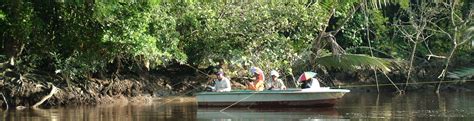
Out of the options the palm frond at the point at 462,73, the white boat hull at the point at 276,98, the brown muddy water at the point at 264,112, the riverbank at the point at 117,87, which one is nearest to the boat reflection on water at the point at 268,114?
the brown muddy water at the point at 264,112

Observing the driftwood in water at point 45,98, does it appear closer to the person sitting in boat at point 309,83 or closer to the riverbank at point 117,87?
the riverbank at point 117,87

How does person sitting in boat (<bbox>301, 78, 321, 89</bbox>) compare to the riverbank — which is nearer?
person sitting in boat (<bbox>301, 78, 321, 89</bbox>)

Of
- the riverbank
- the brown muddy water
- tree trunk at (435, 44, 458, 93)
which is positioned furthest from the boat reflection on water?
tree trunk at (435, 44, 458, 93)

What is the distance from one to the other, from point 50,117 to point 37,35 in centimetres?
420

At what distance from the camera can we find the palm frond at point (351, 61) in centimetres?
2827

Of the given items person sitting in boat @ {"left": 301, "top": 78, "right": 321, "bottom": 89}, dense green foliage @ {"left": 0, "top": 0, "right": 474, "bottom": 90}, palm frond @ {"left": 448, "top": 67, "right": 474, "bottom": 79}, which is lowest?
person sitting in boat @ {"left": 301, "top": 78, "right": 321, "bottom": 89}

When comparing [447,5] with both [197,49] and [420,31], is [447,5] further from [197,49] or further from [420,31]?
[197,49]

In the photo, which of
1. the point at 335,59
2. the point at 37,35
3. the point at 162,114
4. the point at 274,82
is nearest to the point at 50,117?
the point at 162,114

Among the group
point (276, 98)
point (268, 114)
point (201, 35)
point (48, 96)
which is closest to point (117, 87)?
point (48, 96)

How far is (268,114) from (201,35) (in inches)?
275

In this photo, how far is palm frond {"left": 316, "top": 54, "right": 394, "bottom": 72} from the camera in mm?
28270

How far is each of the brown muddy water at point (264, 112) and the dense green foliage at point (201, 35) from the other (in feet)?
5.88

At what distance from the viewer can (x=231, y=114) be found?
69.9 ft

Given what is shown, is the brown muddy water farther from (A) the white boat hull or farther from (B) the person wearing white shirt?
(B) the person wearing white shirt
